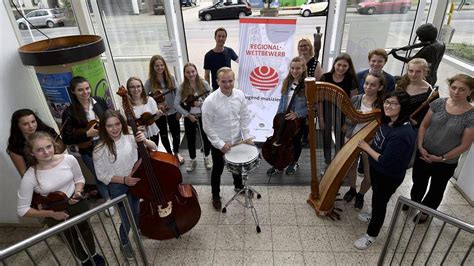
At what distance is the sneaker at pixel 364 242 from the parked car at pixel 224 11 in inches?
174

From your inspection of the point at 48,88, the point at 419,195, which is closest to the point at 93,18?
the point at 48,88

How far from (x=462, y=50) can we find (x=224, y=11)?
18.0 feet

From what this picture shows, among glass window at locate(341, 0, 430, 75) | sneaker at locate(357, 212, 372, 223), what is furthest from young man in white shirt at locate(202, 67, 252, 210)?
glass window at locate(341, 0, 430, 75)

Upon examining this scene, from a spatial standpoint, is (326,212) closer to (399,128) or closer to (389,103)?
(399,128)

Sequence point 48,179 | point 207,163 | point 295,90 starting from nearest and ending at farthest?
point 48,179
point 295,90
point 207,163

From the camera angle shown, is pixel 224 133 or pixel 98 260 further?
pixel 224 133

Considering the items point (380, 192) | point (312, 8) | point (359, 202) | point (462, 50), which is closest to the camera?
point (380, 192)

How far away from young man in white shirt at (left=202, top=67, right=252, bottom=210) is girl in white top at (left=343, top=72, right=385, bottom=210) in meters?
1.10

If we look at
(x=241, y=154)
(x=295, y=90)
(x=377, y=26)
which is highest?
(x=377, y=26)

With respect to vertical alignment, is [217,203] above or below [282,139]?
below

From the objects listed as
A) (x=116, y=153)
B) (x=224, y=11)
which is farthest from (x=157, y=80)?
(x=224, y=11)

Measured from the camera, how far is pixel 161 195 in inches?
96.7

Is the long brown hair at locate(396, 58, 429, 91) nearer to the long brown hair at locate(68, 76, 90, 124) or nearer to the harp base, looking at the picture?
the harp base

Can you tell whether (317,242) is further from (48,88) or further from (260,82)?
(48,88)
